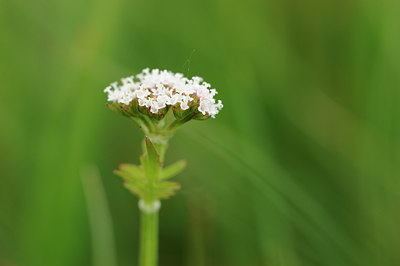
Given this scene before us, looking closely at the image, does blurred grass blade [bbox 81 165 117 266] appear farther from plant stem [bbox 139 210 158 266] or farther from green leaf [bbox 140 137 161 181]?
green leaf [bbox 140 137 161 181]

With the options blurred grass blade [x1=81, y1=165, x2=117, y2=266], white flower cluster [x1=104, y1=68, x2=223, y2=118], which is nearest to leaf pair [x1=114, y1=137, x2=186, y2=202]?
white flower cluster [x1=104, y1=68, x2=223, y2=118]

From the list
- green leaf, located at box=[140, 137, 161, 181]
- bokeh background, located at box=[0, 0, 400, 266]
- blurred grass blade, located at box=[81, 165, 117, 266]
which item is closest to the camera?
green leaf, located at box=[140, 137, 161, 181]

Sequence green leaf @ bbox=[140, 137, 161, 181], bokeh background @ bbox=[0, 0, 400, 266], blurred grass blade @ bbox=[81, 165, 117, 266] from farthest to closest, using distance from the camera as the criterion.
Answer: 1. bokeh background @ bbox=[0, 0, 400, 266]
2. blurred grass blade @ bbox=[81, 165, 117, 266]
3. green leaf @ bbox=[140, 137, 161, 181]

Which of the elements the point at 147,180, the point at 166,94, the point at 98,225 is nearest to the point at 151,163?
the point at 147,180

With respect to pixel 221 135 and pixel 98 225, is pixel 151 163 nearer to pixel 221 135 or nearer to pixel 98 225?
pixel 98 225

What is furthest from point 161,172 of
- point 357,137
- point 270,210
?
point 357,137

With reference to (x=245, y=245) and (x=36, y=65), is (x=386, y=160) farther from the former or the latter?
(x=36, y=65)

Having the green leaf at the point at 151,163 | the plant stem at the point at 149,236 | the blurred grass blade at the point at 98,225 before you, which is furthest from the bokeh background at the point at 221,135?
the green leaf at the point at 151,163

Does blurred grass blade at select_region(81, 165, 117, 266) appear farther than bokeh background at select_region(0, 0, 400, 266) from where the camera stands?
No
